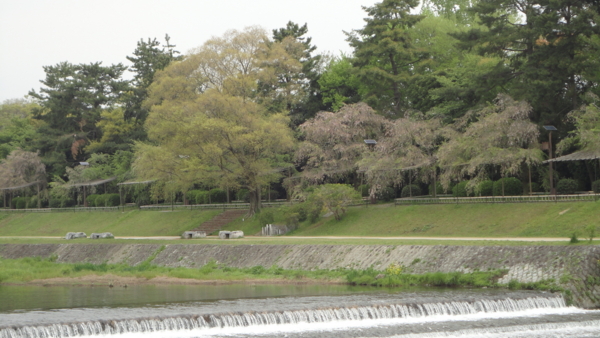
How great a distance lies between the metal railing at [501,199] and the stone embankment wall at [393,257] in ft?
38.4

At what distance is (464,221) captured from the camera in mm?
42906

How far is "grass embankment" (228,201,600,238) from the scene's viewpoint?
3759 cm

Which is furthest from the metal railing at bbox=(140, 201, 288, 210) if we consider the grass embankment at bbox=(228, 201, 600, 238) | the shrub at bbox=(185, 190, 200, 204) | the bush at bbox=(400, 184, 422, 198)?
the bush at bbox=(400, 184, 422, 198)

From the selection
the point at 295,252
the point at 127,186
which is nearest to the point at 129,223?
the point at 127,186

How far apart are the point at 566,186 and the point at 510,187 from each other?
3.52 metres

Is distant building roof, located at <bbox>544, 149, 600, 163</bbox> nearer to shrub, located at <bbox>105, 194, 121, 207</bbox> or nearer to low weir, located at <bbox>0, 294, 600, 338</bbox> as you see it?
low weir, located at <bbox>0, 294, 600, 338</bbox>

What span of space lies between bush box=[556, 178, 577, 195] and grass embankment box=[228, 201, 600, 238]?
353 centimetres

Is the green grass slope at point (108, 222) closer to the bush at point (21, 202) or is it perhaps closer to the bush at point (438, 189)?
the bush at point (21, 202)

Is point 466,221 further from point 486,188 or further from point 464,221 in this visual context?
point 486,188

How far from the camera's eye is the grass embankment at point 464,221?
37.6m

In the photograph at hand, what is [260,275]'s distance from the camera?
34.9 meters

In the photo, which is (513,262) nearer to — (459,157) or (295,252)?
(295,252)

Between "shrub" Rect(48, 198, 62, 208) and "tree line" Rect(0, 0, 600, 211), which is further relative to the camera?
"shrub" Rect(48, 198, 62, 208)

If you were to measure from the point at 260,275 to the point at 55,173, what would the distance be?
57280 millimetres
